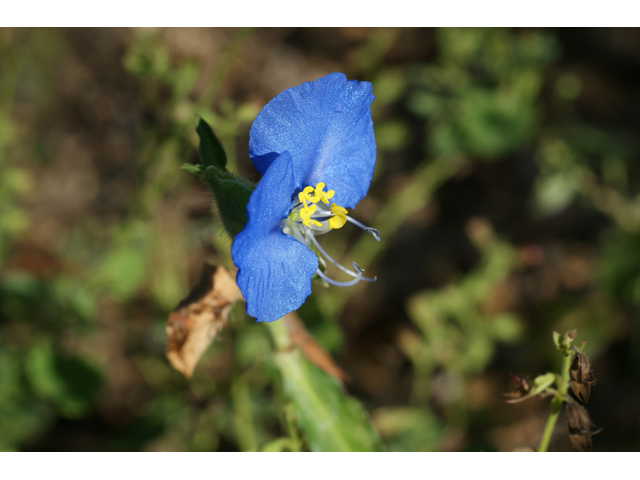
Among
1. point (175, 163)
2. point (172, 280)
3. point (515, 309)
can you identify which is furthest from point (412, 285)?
point (175, 163)

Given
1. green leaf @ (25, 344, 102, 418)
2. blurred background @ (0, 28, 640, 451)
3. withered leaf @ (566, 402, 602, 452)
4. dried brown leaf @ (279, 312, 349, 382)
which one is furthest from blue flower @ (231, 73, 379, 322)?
green leaf @ (25, 344, 102, 418)

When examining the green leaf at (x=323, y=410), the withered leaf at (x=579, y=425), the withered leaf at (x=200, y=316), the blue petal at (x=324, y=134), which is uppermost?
the blue petal at (x=324, y=134)

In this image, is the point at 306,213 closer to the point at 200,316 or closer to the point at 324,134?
the point at 324,134

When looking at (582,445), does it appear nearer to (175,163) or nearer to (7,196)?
(175,163)

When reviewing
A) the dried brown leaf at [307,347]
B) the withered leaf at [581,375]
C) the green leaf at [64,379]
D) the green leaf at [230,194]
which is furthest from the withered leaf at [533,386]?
the green leaf at [64,379]

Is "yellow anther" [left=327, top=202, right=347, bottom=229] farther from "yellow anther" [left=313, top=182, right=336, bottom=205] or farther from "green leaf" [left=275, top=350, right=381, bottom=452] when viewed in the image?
"green leaf" [left=275, top=350, right=381, bottom=452]

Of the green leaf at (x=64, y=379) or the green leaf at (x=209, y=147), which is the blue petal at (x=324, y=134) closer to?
the green leaf at (x=209, y=147)
